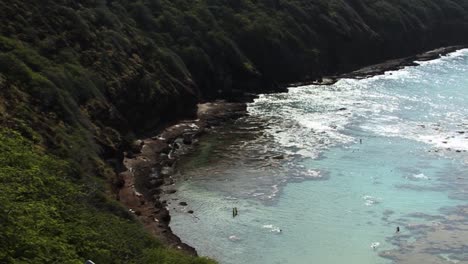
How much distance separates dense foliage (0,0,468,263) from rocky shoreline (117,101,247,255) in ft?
6.62

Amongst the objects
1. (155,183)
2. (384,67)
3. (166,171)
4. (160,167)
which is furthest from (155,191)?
(384,67)

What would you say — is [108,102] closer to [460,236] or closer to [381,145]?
[381,145]

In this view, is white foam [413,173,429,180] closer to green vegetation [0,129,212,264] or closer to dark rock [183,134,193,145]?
dark rock [183,134,193,145]

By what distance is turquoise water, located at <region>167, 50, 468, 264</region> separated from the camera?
43.3 meters

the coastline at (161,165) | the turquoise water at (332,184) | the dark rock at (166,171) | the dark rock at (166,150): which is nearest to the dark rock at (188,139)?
the coastline at (161,165)

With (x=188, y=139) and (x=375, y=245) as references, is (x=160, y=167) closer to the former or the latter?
(x=188, y=139)

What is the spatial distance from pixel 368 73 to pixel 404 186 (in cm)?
5086

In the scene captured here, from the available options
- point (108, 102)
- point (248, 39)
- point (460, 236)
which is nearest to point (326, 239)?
point (460, 236)

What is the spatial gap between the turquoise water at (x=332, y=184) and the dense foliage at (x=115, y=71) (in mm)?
7897

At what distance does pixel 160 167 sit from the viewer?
5688cm

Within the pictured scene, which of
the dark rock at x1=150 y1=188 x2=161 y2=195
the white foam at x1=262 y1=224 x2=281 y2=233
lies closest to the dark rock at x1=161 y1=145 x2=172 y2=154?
the dark rock at x1=150 y1=188 x2=161 y2=195

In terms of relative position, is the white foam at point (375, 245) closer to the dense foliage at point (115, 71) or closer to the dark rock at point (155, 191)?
the dense foliage at point (115, 71)

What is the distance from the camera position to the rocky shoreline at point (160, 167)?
45250mm

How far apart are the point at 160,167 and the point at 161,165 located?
500 mm
